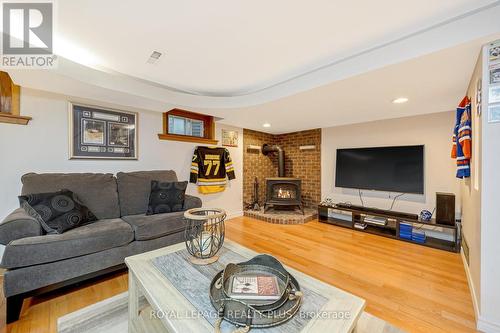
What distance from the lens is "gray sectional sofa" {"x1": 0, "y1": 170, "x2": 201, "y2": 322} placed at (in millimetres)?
1431

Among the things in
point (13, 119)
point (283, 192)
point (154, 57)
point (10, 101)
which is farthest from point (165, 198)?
point (283, 192)

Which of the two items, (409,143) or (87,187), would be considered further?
(409,143)

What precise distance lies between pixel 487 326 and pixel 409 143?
2548mm

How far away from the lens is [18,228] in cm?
151

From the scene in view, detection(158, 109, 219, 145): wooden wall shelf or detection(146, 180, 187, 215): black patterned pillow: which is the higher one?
detection(158, 109, 219, 145): wooden wall shelf

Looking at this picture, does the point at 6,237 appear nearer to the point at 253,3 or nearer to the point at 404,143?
the point at 253,3

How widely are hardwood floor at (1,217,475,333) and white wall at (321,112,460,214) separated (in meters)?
0.75

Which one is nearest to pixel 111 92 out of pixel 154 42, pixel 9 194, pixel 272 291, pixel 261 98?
pixel 154 42

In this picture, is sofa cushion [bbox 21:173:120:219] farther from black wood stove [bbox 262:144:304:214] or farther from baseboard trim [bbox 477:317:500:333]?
baseboard trim [bbox 477:317:500:333]

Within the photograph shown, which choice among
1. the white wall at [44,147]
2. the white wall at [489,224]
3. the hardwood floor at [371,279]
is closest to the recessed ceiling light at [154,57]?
the white wall at [44,147]

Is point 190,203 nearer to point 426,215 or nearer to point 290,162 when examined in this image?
point 290,162

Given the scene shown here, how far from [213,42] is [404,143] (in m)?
3.29

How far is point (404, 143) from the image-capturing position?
3.25 m

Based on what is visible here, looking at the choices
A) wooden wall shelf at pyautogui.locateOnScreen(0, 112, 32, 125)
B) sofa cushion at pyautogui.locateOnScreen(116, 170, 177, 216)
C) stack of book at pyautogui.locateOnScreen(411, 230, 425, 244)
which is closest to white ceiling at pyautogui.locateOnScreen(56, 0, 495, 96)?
wooden wall shelf at pyautogui.locateOnScreen(0, 112, 32, 125)
